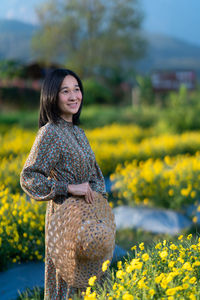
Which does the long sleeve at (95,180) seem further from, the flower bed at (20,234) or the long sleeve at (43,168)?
the flower bed at (20,234)

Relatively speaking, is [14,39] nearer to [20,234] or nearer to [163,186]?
[163,186]

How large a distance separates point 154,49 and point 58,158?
150 meters

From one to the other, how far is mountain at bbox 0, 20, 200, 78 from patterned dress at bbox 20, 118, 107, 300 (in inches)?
4024

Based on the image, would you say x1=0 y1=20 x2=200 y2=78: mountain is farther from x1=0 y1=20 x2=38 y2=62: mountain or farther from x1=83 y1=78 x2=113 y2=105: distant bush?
x1=83 y1=78 x2=113 y2=105: distant bush

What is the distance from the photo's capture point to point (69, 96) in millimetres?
2061

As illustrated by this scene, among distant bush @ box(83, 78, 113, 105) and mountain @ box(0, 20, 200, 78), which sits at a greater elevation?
mountain @ box(0, 20, 200, 78)

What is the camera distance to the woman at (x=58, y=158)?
6.28ft

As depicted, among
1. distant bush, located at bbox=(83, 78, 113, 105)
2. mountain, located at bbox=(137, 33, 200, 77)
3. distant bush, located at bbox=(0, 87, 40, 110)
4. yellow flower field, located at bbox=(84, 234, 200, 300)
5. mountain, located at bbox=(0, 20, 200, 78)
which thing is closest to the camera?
yellow flower field, located at bbox=(84, 234, 200, 300)

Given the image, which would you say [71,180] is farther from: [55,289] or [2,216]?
[2,216]

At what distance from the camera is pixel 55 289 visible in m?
2.15

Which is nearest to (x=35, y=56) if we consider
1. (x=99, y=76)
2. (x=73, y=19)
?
(x=73, y=19)

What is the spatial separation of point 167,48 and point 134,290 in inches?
5935

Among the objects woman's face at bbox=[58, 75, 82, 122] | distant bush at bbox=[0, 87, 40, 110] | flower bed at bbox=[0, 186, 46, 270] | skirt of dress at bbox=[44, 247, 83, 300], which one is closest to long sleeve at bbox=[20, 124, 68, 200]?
woman's face at bbox=[58, 75, 82, 122]

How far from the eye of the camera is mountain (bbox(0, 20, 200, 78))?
110125mm
